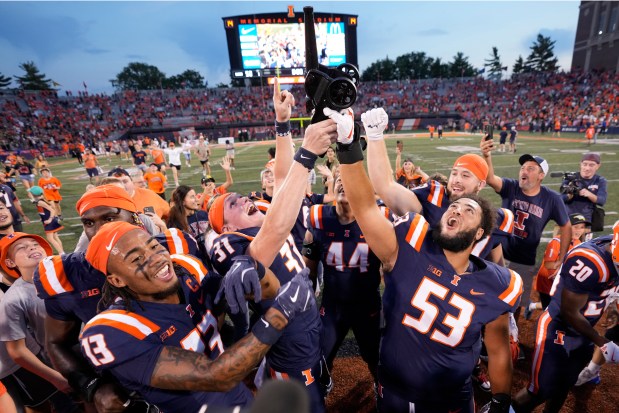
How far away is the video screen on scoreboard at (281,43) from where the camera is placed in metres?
27.4

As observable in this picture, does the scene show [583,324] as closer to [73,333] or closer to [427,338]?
[427,338]

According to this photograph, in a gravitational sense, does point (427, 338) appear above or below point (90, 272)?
below

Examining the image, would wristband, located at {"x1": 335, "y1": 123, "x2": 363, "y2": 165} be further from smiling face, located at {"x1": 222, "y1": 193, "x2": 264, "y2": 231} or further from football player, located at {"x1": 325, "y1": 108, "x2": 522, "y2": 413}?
smiling face, located at {"x1": 222, "y1": 193, "x2": 264, "y2": 231}

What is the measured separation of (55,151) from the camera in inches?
1378

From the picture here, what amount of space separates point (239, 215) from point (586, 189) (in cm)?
585

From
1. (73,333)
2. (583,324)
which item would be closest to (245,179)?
(73,333)

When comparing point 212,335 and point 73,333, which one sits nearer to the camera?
point 212,335

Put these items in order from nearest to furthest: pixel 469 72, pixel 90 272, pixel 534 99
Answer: pixel 90 272, pixel 534 99, pixel 469 72

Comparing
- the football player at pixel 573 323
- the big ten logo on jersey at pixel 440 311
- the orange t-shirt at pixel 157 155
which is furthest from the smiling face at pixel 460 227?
the orange t-shirt at pixel 157 155

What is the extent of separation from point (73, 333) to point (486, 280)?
10.5 feet

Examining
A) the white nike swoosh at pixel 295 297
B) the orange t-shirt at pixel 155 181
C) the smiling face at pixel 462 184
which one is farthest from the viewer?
the orange t-shirt at pixel 155 181

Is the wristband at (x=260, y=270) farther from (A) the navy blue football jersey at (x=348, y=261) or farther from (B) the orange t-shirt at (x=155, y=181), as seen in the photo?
(B) the orange t-shirt at (x=155, y=181)

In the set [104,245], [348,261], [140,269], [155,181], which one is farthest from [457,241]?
[155,181]

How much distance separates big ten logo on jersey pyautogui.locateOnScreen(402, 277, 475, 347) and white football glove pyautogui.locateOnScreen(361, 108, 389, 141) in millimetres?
1158
